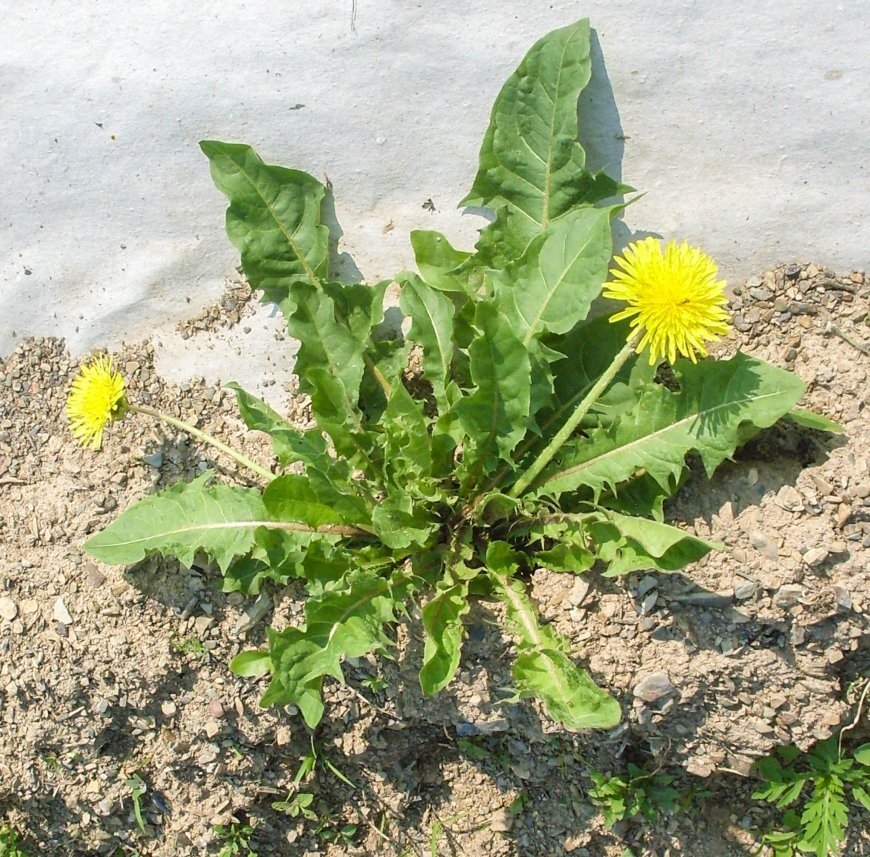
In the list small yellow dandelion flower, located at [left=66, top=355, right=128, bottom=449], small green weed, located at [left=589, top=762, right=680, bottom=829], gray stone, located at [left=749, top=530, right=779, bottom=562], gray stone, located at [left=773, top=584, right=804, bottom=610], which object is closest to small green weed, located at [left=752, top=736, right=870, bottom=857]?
small green weed, located at [left=589, top=762, right=680, bottom=829]

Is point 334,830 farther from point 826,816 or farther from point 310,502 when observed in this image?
point 826,816

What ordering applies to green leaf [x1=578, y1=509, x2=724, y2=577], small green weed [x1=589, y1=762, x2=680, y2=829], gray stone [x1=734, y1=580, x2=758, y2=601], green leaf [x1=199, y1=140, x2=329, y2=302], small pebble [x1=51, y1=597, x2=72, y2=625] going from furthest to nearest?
small pebble [x1=51, y1=597, x2=72, y2=625]
small green weed [x1=589, y1=762, x2=680, y2=829]
green leaf [x1=199, y1=140, x2=329, y2=302]
gray stone [x1=734, y1=580, x2=758, y2=601]
green leaf [x1=578, y1=509, x2=724, y2=577]

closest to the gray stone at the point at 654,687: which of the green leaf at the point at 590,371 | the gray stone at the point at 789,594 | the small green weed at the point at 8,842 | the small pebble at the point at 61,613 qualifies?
the gray stone at the point at 789,594

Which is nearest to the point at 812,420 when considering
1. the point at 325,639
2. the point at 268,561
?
the point at 325,639

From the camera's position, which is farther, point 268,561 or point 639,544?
point 268,561

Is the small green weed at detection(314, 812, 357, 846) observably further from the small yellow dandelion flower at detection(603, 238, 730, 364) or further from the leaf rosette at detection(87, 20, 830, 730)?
the small yellow dandelion flower at detection(603, 238, 730, 364)

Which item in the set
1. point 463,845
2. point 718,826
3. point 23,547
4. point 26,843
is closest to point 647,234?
point 718,826
